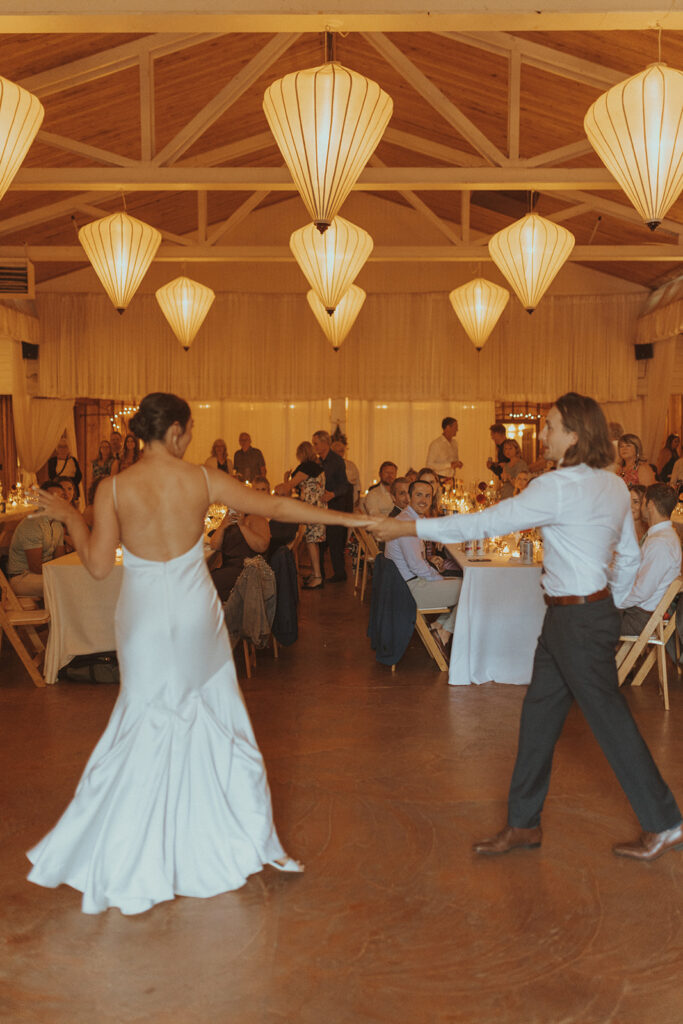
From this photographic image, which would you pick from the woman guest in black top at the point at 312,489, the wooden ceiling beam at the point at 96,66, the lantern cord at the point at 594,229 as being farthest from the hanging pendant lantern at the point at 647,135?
the lantern cord at the point at 594,229

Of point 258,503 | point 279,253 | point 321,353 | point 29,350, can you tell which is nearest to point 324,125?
point 258,503

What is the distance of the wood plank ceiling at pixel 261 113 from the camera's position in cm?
766

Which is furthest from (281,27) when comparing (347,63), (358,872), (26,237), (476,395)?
(476,395)

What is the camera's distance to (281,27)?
424 centimetres

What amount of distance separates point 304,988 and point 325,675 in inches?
143

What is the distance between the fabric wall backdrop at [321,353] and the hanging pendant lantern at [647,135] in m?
10.1

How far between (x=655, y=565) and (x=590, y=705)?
8.14 feet

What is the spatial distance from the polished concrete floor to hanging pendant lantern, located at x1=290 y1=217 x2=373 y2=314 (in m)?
4.00

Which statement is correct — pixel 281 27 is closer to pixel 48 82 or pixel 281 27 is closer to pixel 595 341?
pixel 48 82

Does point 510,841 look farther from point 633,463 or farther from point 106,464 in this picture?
point 106,464

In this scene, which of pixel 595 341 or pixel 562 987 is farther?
pixel 595 341

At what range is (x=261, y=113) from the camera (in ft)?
36.8

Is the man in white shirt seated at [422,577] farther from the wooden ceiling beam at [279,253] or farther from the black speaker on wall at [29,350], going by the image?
the black speaker on wall at [29,350]

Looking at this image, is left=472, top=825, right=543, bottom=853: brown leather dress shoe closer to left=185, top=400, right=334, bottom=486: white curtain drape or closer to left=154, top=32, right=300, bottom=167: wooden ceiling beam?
left=154, top=32, right=300, bottom=167: wooden ceiling beam
